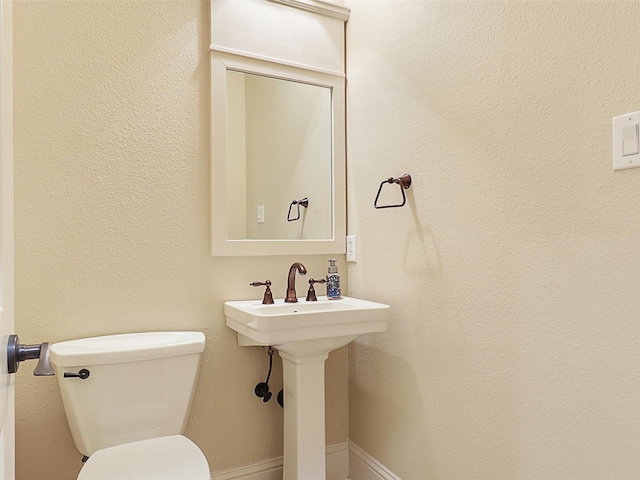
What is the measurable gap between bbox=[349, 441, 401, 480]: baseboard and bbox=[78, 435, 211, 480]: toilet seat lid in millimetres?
859

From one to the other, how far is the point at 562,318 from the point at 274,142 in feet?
4.48

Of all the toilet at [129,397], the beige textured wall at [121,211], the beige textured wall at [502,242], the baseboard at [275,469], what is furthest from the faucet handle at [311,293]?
the baseboard at [275,469]

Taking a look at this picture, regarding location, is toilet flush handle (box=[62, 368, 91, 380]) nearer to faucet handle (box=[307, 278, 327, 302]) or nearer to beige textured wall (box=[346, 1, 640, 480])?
faucet handle (box=[307, 278, 327, 302])

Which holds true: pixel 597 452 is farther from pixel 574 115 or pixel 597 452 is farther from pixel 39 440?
pixel 39 440

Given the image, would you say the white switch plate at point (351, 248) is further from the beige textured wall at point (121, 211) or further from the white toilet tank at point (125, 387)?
the white toilet tank at point (125, 387)

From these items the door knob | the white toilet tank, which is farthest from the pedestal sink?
the door knob

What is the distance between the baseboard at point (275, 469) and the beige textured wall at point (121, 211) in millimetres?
42

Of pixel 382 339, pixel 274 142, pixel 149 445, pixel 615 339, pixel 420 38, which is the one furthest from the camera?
pixel 274 142

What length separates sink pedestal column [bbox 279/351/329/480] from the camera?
1665 millimetres

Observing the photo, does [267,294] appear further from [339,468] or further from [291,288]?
[339,468]

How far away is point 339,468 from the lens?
2.04 meters

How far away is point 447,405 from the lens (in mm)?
1491

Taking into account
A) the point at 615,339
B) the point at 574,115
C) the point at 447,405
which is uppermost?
the point at 574,115

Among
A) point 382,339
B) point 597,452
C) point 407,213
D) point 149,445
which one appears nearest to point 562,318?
point 597,452
